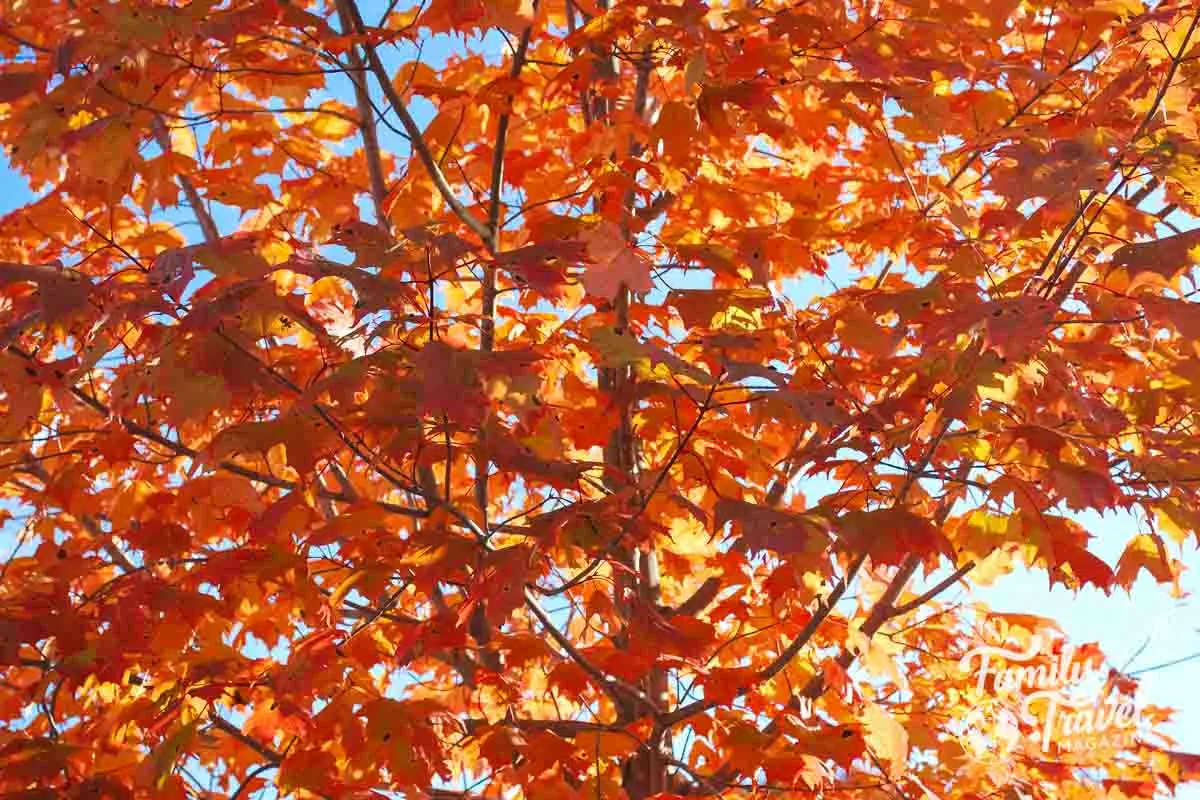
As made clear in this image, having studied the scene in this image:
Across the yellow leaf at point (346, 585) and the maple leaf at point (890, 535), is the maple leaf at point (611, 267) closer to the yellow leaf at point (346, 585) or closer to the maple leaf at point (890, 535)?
the maple leaf at point (890, 535)

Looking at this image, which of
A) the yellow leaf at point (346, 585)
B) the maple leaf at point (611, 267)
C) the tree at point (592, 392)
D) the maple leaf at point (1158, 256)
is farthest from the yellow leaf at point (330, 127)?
the maple leaf at point (1158, 256)

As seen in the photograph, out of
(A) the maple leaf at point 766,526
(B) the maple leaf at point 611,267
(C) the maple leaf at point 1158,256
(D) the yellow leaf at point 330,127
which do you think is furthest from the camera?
(D) the yellow leaf at point 330,127

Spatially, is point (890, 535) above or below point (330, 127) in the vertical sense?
below

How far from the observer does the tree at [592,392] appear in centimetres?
253

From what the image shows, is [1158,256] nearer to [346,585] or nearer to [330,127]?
[346,585]

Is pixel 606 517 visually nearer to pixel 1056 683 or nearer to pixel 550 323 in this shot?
pixel 550 323

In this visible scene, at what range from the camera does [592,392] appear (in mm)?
3740

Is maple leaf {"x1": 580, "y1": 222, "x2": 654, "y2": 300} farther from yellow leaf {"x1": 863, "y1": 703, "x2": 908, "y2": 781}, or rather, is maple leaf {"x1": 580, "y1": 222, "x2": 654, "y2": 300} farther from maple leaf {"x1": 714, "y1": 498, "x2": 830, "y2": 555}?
yellow leaf {"x1": 863, "y1": 703, "x2": 908, "y2": 781}

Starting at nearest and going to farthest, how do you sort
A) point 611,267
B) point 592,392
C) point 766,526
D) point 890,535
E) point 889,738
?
1. point 611,267
2. point 766,526
3. point 890,535
4. point 889,738
5. point 592,392

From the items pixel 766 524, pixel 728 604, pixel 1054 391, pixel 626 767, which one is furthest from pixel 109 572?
pixel 1054 391

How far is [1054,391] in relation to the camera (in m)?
3.00

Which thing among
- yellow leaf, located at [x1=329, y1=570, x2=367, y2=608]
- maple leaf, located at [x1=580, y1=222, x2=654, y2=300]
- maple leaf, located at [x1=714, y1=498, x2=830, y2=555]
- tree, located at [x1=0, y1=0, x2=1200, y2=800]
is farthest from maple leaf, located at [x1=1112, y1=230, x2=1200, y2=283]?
yellow leaf, located at [x1=329, y1=570, x2=367, y2=608]

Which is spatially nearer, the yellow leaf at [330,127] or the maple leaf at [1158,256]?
the maple leaf at [1158,256]

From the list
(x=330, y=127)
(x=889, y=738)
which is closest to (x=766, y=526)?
(x=889, y=738)
